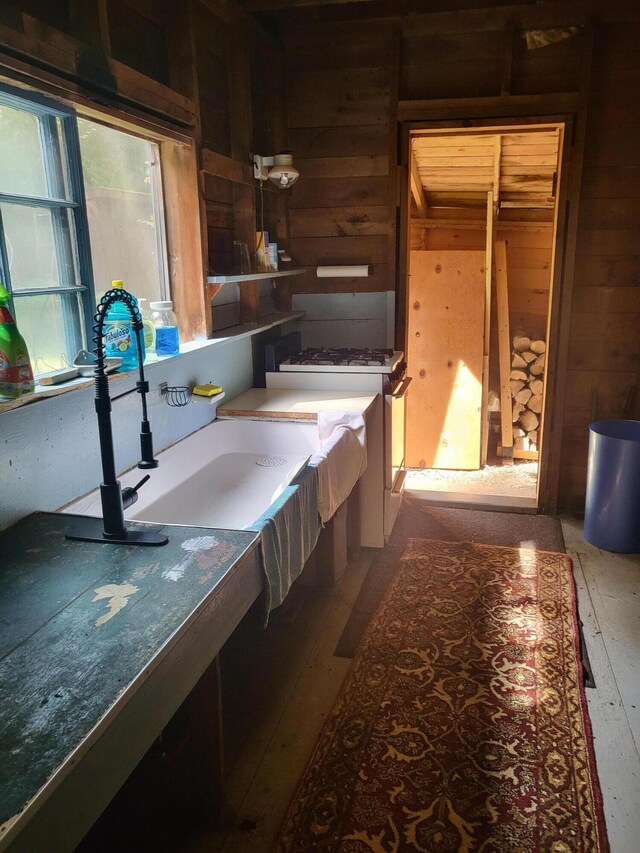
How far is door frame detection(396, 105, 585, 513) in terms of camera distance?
10.8 ft

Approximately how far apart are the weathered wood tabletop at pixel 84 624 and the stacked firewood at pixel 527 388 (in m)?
3.71

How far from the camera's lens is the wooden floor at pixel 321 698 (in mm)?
1762

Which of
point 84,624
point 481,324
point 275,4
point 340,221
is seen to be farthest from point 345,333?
point 84,624

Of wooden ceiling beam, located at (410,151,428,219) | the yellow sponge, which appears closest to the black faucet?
the yellow sponge

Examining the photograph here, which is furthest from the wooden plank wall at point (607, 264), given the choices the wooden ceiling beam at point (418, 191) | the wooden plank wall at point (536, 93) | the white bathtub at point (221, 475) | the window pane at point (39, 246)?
the window pane at point (39, 246)

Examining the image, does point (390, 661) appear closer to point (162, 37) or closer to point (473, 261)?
point (162, 37)

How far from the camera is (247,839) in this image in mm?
1695

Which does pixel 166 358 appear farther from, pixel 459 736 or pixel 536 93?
pixel 536 93

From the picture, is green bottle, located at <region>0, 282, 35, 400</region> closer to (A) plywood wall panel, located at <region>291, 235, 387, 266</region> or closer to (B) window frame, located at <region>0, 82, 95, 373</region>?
(B) window frame, located at <region>0, 82, 95, 373</region>

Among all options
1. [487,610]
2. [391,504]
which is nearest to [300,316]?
[391,504]

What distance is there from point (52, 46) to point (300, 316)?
2.24 metres

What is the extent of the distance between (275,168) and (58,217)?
1.54m

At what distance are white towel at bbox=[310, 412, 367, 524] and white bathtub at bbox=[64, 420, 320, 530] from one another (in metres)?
0.09

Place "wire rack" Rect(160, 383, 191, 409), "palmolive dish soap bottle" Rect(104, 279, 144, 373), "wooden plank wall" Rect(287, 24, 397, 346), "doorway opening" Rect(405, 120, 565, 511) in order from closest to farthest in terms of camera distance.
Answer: "palmolive dish soap bottle" Rect(104, 279, 144, 373) → "wire rack" Rect(160, 383, 191, 409) → "wooden plank wall" Rect(287, 24, 397, 346) → "doorway opening" Rect(405, 120, 565, 511)
